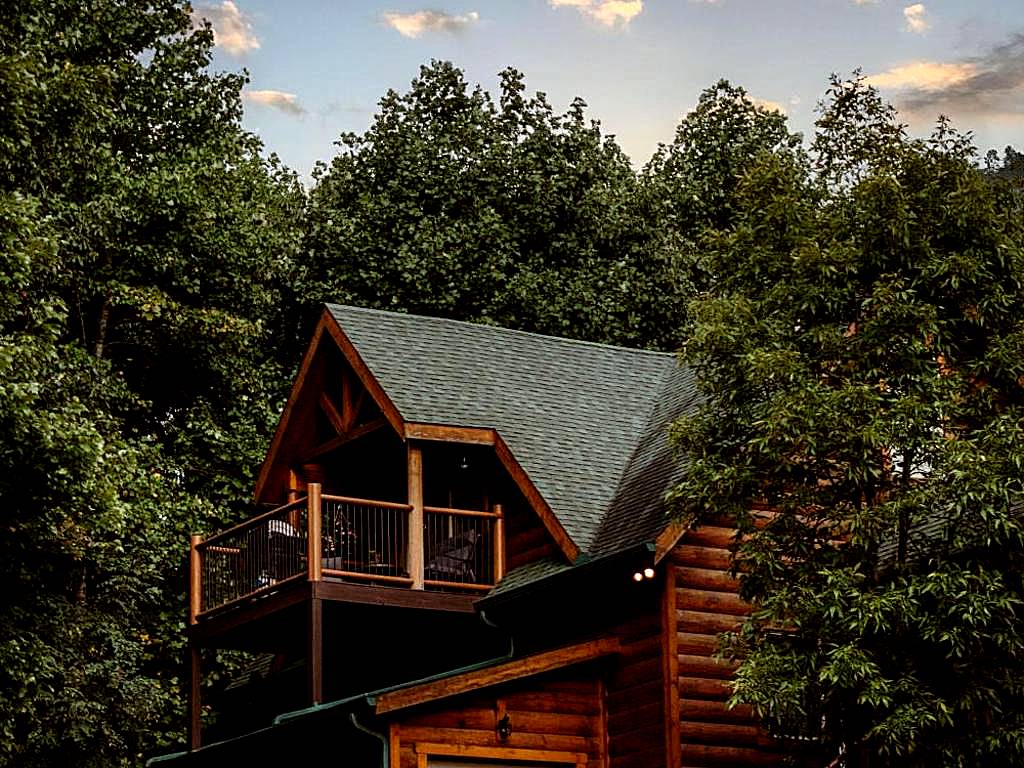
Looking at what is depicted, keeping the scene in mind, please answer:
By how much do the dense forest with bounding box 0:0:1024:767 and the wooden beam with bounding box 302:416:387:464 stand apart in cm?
289

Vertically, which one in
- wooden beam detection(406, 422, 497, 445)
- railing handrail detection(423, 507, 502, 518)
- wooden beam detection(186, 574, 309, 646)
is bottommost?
wooden beam detection(186, 574, 309, 646)

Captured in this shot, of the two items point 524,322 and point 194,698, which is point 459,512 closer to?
point 194,698

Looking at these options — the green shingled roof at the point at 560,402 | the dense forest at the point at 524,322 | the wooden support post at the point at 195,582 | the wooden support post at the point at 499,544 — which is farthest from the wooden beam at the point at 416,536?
the dense forest at the point at 524,322

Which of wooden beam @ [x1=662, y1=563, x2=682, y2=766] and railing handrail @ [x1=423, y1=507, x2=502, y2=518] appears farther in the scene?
railing handrail @ [x1=423, y1=507, x2=502, y2=518]

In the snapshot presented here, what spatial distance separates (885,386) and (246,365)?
1836cm

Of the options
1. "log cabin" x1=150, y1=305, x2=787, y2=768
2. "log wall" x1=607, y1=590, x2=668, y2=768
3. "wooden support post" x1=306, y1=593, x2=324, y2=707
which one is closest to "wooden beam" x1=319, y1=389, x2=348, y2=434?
"log cabin" x1=150, y1=305, x2=787, y2=768

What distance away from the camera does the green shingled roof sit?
18.5 metres

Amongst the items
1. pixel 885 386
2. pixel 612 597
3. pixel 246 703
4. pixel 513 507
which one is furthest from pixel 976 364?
pixel 246 703

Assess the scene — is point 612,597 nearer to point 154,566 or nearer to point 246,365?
point 154,566

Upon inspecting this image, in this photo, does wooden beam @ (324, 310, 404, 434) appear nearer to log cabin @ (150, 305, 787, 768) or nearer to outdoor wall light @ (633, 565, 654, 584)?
log cabin @ (150, 305, 787, 768)

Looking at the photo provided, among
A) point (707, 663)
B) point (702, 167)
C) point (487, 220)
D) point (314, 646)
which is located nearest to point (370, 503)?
point (314, 646)

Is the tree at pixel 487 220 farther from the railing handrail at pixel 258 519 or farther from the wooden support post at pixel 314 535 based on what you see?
the wooden support post at pixel 314 535

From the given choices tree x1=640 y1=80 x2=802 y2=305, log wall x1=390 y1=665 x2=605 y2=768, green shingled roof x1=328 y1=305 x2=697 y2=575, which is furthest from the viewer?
tree x1=640 y1=80 x2=802 y2=305

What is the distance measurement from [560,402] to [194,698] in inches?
252
